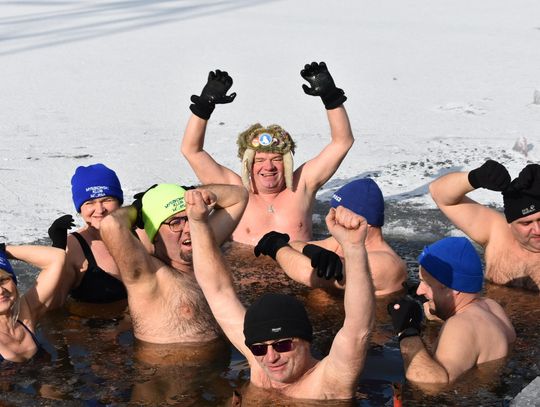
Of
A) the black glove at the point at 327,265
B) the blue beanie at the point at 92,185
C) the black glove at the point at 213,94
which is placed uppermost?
the black glove at the point at 213,94

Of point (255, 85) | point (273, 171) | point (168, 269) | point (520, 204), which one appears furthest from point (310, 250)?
point (255, 85)

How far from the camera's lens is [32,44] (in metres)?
13.6

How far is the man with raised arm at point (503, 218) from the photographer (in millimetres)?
6133

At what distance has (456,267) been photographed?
5074 millimetres

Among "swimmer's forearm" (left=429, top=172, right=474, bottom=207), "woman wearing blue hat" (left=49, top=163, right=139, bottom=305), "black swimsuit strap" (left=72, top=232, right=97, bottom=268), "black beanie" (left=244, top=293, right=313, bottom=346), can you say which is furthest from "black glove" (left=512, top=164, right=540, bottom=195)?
"black swimsuit strap" (left=72, top=232, right=97, bottom=268)

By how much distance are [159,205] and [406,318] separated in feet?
4.68

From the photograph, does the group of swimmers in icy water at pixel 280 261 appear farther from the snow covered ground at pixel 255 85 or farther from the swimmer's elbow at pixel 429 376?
the snow covered ground at pixel 255 85

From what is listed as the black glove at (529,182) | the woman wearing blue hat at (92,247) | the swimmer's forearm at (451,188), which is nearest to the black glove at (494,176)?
the black glove at (529,182)

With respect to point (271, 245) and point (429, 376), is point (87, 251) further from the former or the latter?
point (429, 376)

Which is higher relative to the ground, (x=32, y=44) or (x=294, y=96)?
(x=32, y=44)

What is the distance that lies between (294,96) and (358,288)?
7519 millimetres

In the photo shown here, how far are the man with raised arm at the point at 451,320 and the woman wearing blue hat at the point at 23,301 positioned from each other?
186 cm

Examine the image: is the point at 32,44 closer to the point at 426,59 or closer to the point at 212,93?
the point at 426,59

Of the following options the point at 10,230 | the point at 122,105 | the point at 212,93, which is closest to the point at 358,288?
the point at 212,93
